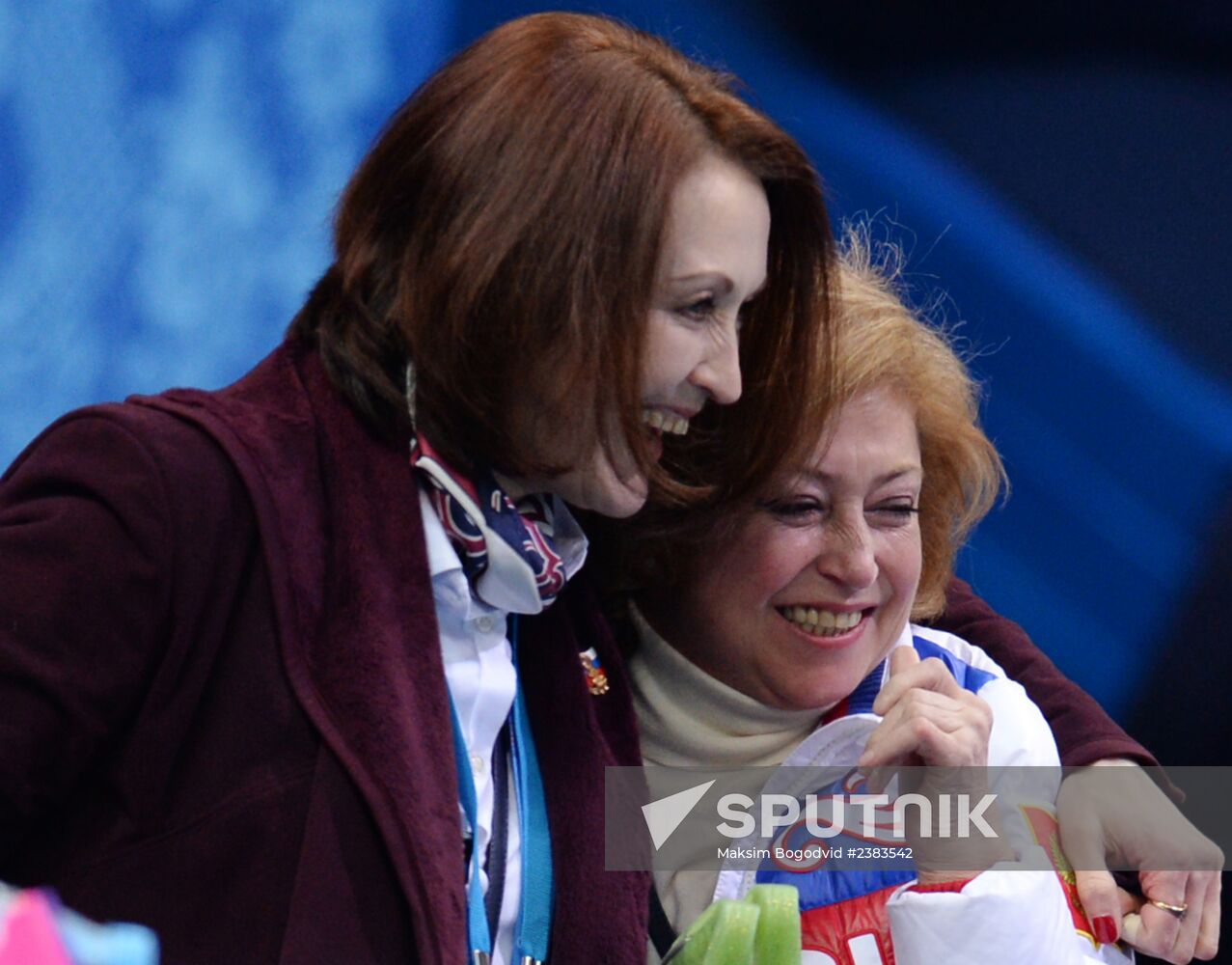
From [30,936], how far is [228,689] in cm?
28

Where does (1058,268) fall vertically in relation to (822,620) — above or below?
above

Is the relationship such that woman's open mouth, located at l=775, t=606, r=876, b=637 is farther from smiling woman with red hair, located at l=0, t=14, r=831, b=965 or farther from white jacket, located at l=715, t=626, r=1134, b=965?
smiling woman with red hair, located at l=0, t=14, r=831, b=965

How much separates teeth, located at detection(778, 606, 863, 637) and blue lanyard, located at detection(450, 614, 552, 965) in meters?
0.39

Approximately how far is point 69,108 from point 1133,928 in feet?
5.19

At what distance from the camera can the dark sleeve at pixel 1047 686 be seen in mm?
1946

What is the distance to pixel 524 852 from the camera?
4.75 feet

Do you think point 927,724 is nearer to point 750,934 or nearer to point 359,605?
point 750,934

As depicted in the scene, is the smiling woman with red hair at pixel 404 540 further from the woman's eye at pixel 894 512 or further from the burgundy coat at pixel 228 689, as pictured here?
the woman's eye at pixel 894 512

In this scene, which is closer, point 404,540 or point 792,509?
point 404,540

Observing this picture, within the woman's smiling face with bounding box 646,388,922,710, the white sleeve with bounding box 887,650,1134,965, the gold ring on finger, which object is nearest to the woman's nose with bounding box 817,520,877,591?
the woman's smiling face with bounding box 646,388,922,710

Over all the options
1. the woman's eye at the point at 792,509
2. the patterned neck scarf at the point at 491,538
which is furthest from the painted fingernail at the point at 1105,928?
the patterned neck scarf at the point at 491,538

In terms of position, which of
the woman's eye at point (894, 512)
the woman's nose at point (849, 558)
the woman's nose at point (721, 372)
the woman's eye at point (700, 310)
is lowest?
the woman's nose at point (849, 558)

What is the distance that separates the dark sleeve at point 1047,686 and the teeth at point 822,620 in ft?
1.19

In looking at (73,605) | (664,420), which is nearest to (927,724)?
(664,420)
